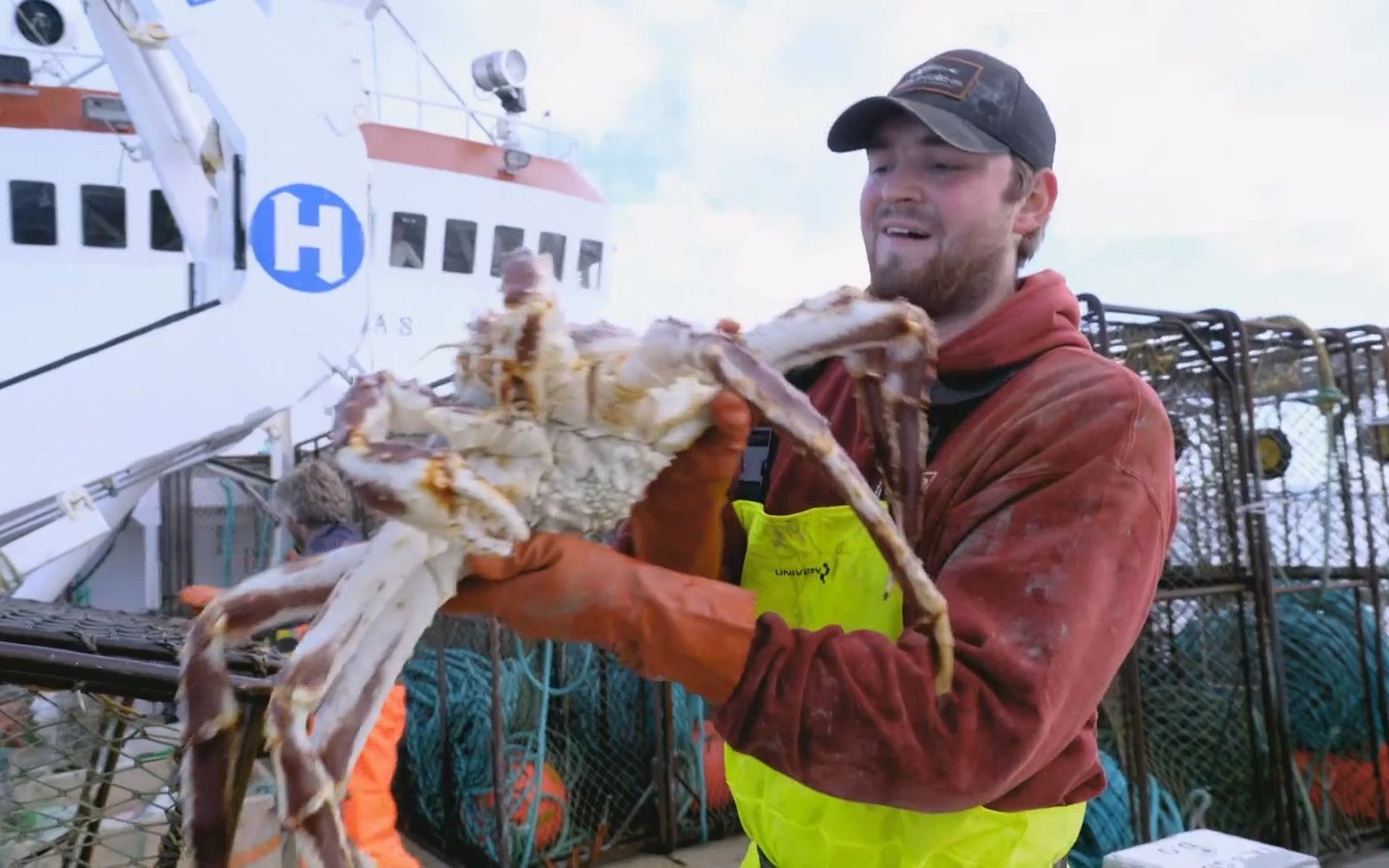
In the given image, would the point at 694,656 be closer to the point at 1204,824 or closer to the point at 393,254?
the point at 1204,824

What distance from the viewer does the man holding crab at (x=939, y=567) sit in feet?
3.80

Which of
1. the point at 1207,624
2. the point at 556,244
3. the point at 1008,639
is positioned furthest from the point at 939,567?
the point at 556,244

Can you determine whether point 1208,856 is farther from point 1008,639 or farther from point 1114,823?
point 1008,639

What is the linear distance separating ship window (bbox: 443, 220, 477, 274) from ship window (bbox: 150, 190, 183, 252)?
2.59 m

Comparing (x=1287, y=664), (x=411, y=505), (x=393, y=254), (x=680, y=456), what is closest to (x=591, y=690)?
(x=1287, y=664)

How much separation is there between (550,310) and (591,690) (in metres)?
3.94

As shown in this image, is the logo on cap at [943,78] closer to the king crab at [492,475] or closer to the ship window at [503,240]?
the king crab at [492,475]

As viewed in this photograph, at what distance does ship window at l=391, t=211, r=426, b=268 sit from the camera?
10.4 metres

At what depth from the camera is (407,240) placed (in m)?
10.5

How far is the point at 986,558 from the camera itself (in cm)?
124

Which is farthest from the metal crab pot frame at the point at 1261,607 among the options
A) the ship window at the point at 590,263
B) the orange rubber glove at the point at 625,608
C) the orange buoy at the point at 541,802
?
the ship window at the point at 590,263

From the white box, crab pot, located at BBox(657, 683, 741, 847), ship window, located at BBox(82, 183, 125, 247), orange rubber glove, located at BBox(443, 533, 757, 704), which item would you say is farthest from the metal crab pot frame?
ship window, located at BBox(82, 183, 125, 247)

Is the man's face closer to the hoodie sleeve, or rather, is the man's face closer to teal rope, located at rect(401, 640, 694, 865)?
the hoodie sleeve

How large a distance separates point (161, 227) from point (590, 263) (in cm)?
468
